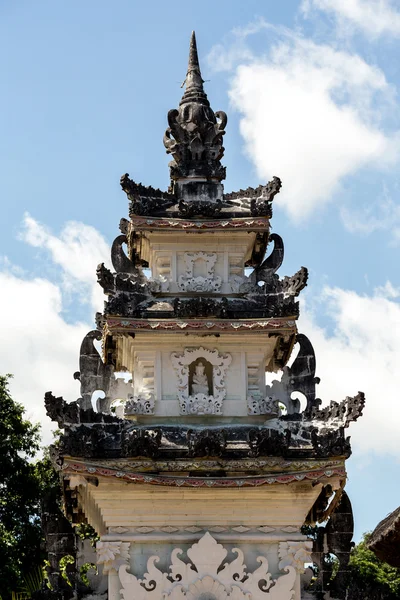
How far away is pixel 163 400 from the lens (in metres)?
24.8

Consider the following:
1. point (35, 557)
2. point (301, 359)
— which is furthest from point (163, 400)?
point (35, 557)

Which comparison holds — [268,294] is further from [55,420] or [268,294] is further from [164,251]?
[55,420]

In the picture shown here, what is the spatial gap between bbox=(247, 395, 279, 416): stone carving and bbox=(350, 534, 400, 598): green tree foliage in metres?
22.9

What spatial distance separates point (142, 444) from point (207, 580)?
3.22m

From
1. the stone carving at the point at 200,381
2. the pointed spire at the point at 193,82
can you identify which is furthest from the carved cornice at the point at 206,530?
the pointed spire at the point at 193,82

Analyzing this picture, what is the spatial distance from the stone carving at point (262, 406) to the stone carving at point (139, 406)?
7.49 ft

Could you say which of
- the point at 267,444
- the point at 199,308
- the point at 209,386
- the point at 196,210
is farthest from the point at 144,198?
the point at 267,444

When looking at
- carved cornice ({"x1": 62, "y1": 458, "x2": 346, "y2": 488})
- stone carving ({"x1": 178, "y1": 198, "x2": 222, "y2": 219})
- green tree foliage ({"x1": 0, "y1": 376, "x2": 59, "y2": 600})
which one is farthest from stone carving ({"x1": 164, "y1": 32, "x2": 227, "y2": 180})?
green tree foliage ({"x1": 0, "y1": 376, "x2": 59, "y2": 600})

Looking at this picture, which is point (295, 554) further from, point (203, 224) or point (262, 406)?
point (203, 224)

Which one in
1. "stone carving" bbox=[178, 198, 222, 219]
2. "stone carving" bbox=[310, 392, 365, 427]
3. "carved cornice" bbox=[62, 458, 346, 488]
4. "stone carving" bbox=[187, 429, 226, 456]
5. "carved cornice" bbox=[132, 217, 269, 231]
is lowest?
"carved cornice" bbox=[62, 458, 346, 488]

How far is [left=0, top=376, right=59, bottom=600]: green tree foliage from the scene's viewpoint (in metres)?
41.5

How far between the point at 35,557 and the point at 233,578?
67.6ft

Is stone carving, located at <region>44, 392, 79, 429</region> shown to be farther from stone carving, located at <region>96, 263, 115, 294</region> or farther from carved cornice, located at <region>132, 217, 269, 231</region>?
carved cornice, located at <region>132, 217, 269, 231</region>

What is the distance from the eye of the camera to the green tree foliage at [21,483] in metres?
41.5
